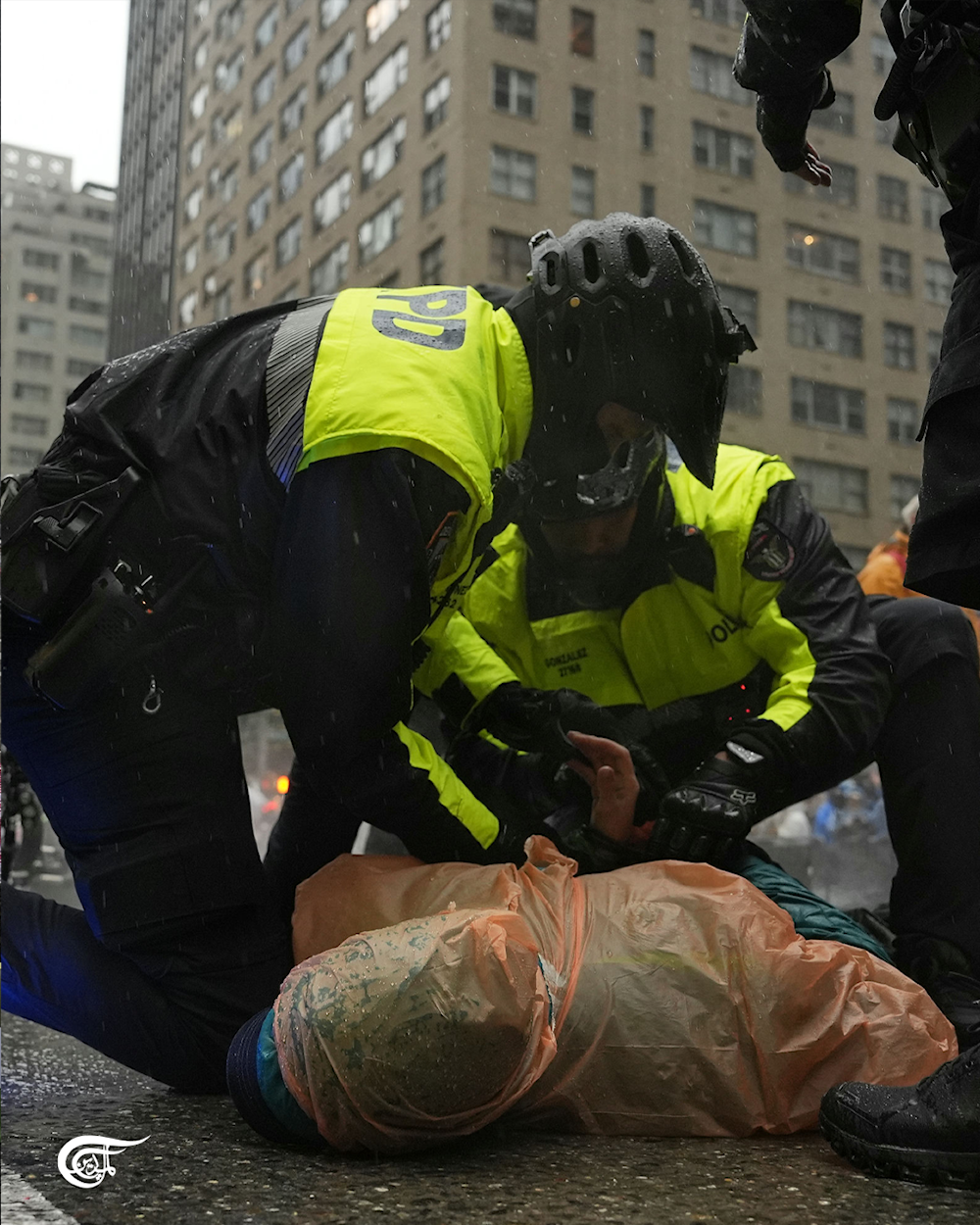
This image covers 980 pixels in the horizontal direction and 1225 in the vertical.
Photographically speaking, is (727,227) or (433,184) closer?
(727,227)

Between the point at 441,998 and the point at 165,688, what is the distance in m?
0.72

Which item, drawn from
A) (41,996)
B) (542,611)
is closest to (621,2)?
(542,611)

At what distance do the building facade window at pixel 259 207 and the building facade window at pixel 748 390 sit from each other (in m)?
2.84

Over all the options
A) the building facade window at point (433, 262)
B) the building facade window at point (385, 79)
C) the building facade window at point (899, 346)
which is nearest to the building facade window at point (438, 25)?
the building facade window at point (385, 79)

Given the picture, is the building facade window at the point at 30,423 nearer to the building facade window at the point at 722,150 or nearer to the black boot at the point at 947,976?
the black boot at the point at 947,976

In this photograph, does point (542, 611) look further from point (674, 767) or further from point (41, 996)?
point (41, 996)

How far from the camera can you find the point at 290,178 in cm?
469

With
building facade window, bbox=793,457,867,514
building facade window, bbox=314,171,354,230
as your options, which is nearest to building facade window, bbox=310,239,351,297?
building facade window, bbox=314,171,354,230

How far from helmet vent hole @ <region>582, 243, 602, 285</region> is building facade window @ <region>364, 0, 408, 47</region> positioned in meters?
2.49

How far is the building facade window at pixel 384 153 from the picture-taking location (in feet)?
14.9

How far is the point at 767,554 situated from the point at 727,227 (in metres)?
3.48

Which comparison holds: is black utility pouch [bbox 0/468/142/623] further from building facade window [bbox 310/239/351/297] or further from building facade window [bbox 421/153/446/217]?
building facade window [bbox 421/153/446/217]

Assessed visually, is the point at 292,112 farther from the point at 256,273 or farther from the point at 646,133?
the point at 646,133

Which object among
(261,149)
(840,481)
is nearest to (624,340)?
(261,149)
